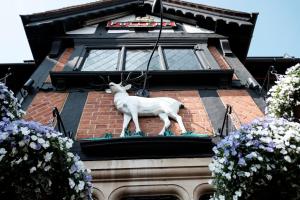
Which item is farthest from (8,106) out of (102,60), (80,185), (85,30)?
(85,30)

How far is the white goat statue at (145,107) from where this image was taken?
6141mm

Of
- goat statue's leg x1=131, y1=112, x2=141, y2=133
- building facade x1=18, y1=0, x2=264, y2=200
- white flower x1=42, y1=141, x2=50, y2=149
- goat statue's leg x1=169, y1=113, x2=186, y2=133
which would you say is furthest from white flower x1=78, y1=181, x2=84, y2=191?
goat statue's leg x1=169, y1=113, x2=186, y2=133

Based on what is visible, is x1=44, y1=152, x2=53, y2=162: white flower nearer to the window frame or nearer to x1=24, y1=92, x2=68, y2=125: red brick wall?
x1=24, y1=92, x2=68, y2=125: red brick wall

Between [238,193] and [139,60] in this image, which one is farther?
[139,60]

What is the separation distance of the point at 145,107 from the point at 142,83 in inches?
36.1

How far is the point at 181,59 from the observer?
853 cm

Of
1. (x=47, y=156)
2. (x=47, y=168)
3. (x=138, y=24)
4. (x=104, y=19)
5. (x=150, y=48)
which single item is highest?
(x=104, y=19)

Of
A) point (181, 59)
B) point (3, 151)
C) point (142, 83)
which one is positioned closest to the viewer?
point (3, 151)

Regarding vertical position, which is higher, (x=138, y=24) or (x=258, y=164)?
(x=138, y=24)

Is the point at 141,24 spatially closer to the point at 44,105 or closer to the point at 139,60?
the point at 139,60

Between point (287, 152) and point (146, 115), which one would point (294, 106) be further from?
point (146, 115)

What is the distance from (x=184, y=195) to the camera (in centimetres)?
467

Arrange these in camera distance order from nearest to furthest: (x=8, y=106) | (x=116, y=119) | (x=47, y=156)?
(x=47, y=156) → (x=8, y=106) → (x=116, y=119)

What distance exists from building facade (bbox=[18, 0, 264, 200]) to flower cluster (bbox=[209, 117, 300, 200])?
1014 millimetres
